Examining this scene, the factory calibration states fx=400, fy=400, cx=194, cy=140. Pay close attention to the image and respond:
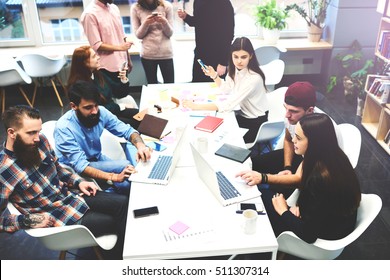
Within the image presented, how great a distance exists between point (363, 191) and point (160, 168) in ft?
6.62

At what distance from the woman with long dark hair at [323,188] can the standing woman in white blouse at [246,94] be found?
1.17 meters

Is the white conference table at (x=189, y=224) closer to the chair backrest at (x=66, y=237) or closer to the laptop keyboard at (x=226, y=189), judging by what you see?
the laptop keyboard at (x=226, y=189)

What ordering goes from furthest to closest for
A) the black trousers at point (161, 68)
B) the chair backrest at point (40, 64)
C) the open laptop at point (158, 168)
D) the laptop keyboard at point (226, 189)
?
1. the chair backrest at point (40, 64)
2. the black trousers at point (161, 68)
3. the open laptop at point (158, 168)
4. the laptop keyboard at point (226, 189)

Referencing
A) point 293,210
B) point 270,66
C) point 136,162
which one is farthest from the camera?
point 270,66

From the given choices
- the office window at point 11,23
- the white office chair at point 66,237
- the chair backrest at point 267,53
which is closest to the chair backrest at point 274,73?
the chair backrest at point 267,53

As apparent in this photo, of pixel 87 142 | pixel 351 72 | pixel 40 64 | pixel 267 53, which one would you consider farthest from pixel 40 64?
pixel 351 72

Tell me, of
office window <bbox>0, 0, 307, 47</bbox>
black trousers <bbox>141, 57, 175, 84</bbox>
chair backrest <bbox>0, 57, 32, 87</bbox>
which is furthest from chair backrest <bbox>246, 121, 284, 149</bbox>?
chair backrest <bbox>0, 57, 32, 87</bbox>

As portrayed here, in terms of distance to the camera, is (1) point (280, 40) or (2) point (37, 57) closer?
(2) point (37, 57)

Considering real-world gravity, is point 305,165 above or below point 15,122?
below

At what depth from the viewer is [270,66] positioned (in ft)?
14.8

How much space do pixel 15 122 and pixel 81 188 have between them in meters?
0.61

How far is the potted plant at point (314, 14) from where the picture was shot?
18.7ft
